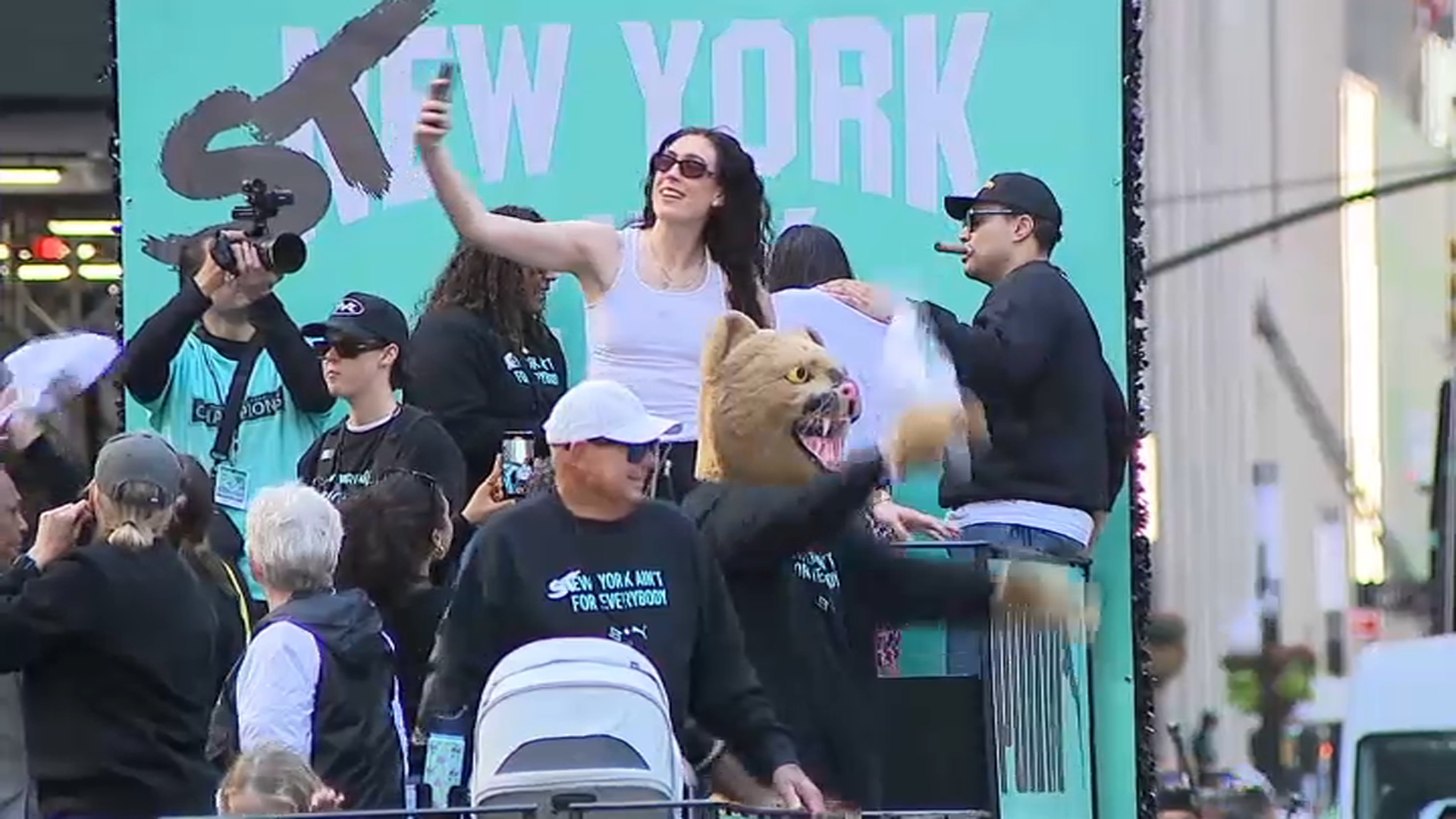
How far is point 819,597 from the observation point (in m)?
5.61

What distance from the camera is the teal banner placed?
6867 mm

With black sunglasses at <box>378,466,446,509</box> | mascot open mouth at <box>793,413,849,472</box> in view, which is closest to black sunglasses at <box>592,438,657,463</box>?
mascot open mouth at <box>793,413,849,472</box>

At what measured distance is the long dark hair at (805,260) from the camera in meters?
6.73

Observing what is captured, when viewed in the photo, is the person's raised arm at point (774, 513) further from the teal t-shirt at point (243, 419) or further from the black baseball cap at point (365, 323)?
the teal t-shirt at point (243, 419)

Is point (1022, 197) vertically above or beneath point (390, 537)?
above

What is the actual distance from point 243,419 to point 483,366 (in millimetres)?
571

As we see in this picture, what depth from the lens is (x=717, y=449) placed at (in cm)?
564

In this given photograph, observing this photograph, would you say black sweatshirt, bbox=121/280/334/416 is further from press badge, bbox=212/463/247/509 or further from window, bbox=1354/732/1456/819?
window, bbox=1354/732/1456/819

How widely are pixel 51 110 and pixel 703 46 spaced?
7.66ft

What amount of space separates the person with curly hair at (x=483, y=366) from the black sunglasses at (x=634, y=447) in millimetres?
1495

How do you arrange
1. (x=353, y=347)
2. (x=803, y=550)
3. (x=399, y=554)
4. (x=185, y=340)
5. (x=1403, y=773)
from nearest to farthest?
1. (x=1403, y=773)
2. (x=803, y=550)
3. (x=399, y=554)
4. (x=353, y=347)
5. (x=185, y=340)

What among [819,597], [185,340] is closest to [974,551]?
[819,597]

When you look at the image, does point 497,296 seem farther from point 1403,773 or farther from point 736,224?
point 1403,773

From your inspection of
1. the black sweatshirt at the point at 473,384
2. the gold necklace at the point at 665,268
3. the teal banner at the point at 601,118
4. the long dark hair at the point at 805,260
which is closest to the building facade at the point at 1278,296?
the teal banner at the point at 601,118
